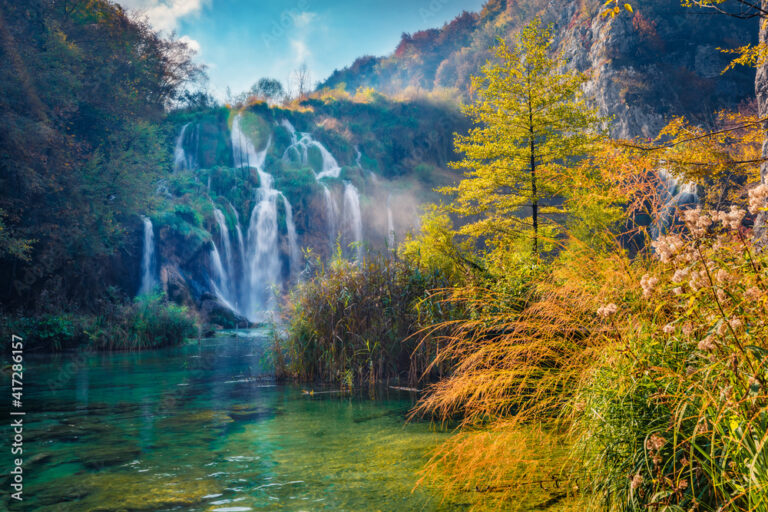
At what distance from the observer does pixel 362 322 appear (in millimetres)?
8867

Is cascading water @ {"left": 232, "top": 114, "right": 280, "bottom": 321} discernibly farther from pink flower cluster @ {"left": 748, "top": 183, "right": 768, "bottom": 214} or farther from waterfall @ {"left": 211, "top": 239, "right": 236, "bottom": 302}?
pink flower cluster @ {"left": 748, "top": 183, "right": 768, "bottom": 214}

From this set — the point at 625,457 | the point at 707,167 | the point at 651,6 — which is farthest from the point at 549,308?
the point at 651,6

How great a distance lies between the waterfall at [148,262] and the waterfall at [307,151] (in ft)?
45.3

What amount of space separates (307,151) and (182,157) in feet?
28.1

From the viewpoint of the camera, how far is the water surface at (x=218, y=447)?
12.7ft

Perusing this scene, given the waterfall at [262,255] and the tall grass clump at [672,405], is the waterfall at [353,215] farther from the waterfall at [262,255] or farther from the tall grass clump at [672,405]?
the tall grass clump at [672,405]

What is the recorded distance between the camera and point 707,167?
6.16m

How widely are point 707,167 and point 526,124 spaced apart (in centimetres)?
627

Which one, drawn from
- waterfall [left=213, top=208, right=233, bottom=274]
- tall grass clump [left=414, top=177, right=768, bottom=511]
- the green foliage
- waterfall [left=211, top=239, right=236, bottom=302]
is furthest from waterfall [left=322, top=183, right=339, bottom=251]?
tall grass clump [left=414, top=177, right=768, bottom=511]

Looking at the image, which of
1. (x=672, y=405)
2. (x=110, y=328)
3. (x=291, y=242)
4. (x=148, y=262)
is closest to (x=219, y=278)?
(x=148, y=262)

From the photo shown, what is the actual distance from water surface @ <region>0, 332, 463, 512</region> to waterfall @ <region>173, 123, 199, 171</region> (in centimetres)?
2554

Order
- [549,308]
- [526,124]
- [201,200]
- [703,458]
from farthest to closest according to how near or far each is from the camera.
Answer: [201,200], [526,124], [549,308], [703,458]

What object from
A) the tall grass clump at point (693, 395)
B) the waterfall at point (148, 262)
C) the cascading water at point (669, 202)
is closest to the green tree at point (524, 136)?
the cascading water at point (669, 202)

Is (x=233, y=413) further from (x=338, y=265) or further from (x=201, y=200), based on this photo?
(x=201, y=200)
